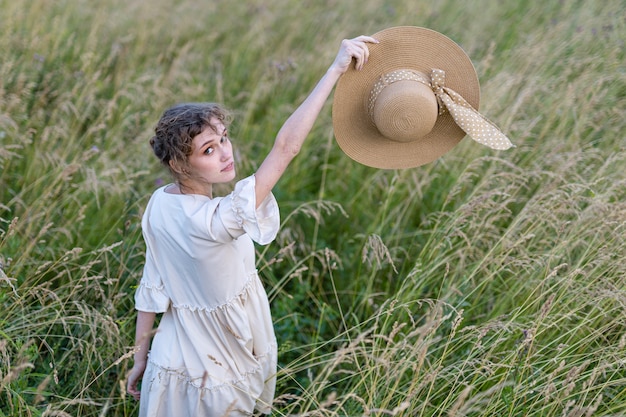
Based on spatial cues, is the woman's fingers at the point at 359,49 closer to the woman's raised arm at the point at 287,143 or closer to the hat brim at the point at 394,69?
the hat brim at the point at 394,69

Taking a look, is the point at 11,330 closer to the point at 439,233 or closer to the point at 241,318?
the point at 241,318

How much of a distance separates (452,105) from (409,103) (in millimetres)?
224

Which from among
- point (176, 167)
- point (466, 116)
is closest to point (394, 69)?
point (466, 116)

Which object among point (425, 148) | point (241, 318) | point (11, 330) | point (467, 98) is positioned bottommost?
point (11, 330)

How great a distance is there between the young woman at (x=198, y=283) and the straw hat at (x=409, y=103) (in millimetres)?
110

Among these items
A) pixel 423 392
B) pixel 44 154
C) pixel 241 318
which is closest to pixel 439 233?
pixel 423 392

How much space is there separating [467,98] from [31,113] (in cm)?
291

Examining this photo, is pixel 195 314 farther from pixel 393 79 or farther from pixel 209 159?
pixel 393 79

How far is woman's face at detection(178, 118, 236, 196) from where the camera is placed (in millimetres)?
2156

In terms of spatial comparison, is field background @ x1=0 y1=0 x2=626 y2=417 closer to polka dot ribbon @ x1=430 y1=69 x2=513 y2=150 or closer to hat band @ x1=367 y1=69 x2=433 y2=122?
polka dot ribbon @ x1=430 y1=69 x2=513 y2=150

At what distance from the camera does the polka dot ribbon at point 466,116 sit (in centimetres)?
226

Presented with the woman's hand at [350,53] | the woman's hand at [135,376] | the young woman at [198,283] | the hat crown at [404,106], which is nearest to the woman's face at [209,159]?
the young woman at [198,283]

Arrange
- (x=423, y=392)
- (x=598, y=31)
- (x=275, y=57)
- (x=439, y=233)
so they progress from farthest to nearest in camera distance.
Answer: (x=275, y=57)
(x=598, y=31)
(x=439, y=233)
(x=423, y=392)

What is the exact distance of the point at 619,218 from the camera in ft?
8.35
